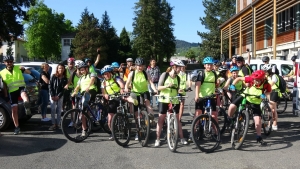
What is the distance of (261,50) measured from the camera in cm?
2828

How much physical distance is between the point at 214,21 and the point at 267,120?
53965 mm

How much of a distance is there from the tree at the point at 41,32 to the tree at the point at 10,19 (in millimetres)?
37430

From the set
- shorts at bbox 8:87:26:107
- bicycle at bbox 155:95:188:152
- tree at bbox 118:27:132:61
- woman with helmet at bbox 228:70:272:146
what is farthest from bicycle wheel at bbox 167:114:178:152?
tree at bbox 118:27:132:61

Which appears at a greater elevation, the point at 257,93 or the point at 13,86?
the point at 13,86

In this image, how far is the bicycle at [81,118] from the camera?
25.9 ft

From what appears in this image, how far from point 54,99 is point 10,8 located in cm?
3534

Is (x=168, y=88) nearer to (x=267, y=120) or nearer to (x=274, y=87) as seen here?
(x=267, y=120)

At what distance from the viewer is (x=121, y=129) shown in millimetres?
7559

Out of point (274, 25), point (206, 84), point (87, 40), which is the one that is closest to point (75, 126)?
point (206, 84)

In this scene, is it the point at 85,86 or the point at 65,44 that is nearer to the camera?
the point at 85,86

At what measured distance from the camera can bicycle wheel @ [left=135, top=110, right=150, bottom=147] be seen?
24.5ft

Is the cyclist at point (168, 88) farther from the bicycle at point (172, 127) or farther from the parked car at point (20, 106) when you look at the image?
the parked car at point (20, 106)

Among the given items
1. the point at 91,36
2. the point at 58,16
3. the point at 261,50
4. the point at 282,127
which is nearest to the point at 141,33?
the point at 91,36

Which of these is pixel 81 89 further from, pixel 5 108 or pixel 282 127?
pixel 282 127
